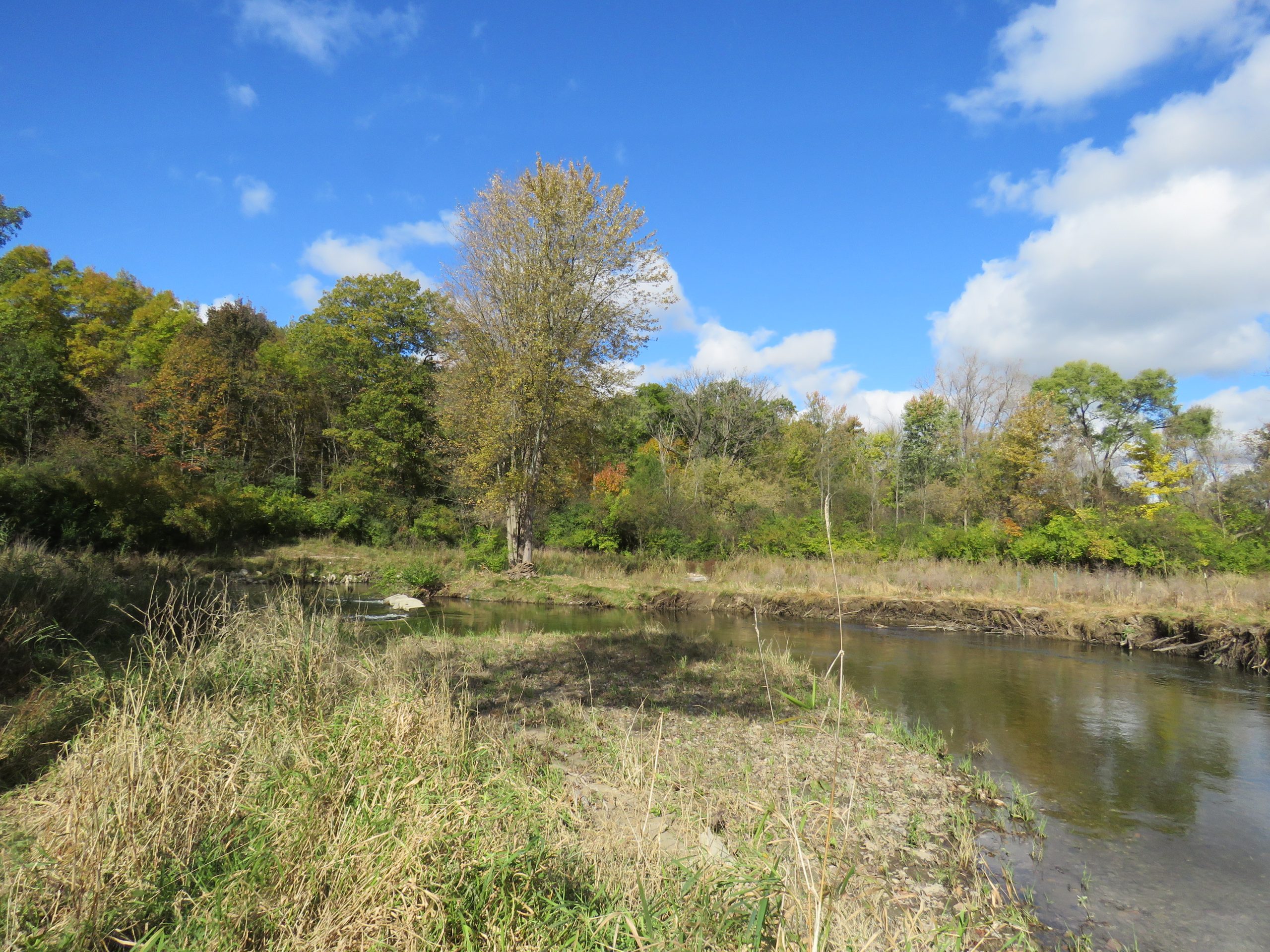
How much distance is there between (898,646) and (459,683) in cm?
1236

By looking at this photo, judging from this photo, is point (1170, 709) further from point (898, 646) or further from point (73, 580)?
point (73, 580)

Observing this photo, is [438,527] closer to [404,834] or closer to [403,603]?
[403,603]

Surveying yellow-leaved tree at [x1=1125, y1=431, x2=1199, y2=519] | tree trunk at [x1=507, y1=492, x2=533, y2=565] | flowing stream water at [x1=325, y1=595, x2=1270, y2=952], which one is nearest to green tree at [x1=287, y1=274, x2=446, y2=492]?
tree trunk at [x1=507, y1=492, x2=533, y2=565]

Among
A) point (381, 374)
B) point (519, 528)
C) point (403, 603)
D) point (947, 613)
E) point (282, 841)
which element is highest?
point (381, 374)

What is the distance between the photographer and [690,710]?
7.64 meters

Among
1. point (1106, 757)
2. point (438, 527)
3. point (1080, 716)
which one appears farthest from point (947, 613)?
point (438, 527)

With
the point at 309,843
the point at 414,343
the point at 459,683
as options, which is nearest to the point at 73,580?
the point at 459,683

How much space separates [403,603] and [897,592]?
15112 mm

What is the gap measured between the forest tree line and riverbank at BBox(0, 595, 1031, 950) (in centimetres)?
1003

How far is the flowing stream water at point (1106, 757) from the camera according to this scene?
15.8ft

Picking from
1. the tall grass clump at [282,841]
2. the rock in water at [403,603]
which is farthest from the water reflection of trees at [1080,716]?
the rock in water at [403,603]

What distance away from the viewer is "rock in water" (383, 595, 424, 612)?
59.8 ft

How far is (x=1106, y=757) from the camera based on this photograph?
8078 mm

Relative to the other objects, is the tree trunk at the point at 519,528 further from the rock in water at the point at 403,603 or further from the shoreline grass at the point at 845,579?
the rock in water at the point at 403,603
